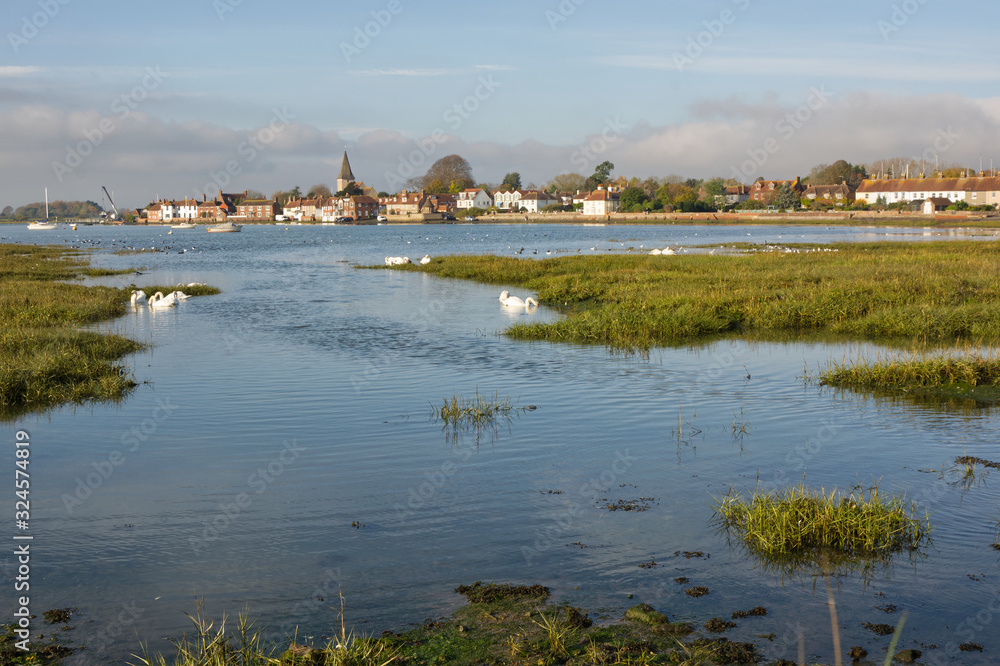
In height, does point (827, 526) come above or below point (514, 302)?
below

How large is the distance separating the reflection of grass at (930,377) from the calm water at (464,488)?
914mm

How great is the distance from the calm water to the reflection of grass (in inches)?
36.0

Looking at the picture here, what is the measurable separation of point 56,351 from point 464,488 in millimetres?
13361

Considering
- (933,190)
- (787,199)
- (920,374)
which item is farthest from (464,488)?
(933,190)

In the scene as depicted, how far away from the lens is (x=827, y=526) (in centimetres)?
949

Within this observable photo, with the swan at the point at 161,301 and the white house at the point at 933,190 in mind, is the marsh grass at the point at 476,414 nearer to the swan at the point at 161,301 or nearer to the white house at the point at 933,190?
the swan at the point at 161,301

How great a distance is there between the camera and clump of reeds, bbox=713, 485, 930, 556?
9406mm

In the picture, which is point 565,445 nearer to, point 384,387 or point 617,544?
point 617,544

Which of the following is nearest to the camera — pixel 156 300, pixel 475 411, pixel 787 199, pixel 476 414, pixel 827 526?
pixel 827 526

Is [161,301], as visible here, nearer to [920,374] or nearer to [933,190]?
[920,374]

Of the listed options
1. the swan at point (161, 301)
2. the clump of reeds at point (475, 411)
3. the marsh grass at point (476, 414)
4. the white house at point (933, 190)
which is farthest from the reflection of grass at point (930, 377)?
the white house at point (933, 190)

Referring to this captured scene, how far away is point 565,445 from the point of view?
46.8ft

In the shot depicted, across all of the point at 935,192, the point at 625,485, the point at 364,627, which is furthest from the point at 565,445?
the point at 935,192

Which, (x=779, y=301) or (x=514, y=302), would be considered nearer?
(x=779, y=301)
